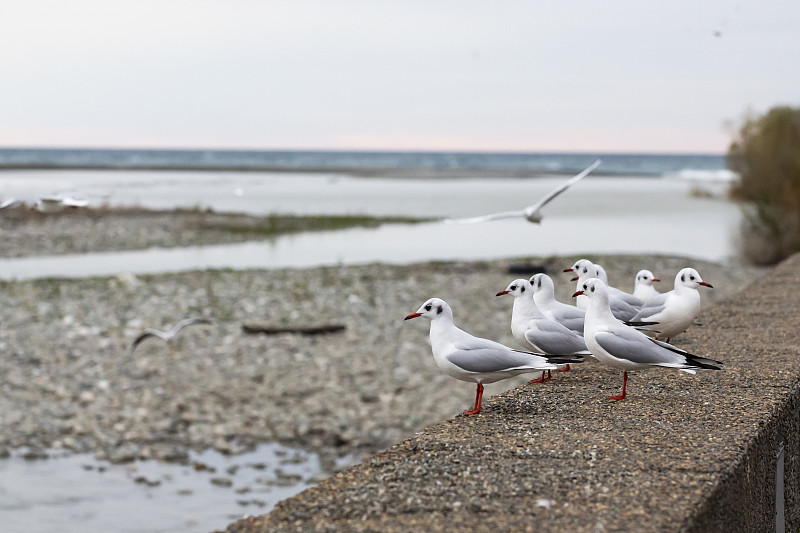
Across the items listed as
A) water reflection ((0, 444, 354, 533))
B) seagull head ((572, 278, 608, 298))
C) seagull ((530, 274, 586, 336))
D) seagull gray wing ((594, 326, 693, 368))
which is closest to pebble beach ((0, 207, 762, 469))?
water reflection ((0, 444, 354, 533))

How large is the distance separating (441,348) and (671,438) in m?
1.32

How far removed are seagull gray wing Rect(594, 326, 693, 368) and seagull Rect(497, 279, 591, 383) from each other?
1.55 ft

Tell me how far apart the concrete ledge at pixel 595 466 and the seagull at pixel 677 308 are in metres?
0.36

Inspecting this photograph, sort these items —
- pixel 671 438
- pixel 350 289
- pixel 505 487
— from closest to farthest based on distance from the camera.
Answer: pixel 505 487 → pixel 671 438 → pixel 350 289

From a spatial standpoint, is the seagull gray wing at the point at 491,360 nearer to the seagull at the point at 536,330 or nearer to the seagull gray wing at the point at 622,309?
the seagull at the point at 536,330

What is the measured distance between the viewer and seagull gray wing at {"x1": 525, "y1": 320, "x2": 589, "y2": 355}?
5.49m

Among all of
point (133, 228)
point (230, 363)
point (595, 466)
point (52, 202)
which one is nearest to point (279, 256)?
point (133, 228)

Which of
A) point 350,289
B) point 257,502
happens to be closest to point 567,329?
point 257,502

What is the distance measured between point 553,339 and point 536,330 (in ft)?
0.40

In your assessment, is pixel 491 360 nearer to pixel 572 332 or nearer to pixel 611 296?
pixel 572 332

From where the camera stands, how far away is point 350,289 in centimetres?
2083

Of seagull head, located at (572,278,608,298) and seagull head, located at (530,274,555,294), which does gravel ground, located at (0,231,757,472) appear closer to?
seagull head, located at (530,274,555,294)

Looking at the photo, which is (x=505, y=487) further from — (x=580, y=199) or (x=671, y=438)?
(x=580, y=199)

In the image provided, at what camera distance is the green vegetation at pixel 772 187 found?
2652cm
